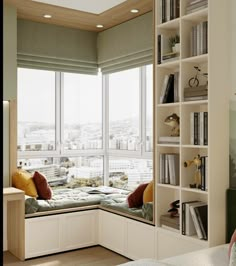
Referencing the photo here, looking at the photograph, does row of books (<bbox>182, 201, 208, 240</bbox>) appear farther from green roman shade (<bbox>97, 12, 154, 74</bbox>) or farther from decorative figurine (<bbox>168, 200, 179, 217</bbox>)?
green roman shade (<bbox>97, 12, 154, 74</bbox>)

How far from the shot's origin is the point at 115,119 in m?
5.12

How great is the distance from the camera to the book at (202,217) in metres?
2.94

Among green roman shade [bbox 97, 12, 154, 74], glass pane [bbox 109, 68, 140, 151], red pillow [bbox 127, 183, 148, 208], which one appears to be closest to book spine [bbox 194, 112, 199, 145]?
red pillow [bbox 127, 183, 148, 208]

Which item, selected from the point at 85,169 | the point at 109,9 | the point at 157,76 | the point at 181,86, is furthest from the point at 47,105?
the point at 181,86

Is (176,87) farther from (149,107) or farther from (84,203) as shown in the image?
(84,203)

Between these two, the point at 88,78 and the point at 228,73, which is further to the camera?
the point at 88,78

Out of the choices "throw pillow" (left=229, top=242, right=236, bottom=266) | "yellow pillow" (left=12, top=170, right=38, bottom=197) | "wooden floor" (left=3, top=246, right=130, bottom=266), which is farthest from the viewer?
"yellow pillow" (left=12, top=170, right=38, bottom=197)

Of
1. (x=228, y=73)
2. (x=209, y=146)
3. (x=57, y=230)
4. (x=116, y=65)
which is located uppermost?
(x=116, y=65)

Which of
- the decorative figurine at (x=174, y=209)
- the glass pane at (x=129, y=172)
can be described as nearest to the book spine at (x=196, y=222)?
the decorative figurine at (x=174, y=209)

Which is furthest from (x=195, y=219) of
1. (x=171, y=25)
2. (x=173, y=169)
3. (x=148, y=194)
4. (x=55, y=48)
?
(x=55, y=48)

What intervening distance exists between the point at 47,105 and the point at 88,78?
74 centimetres

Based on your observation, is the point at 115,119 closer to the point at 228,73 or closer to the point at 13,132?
the point at 13,132

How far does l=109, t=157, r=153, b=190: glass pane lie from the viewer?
4.58m

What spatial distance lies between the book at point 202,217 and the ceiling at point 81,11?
2.21m
